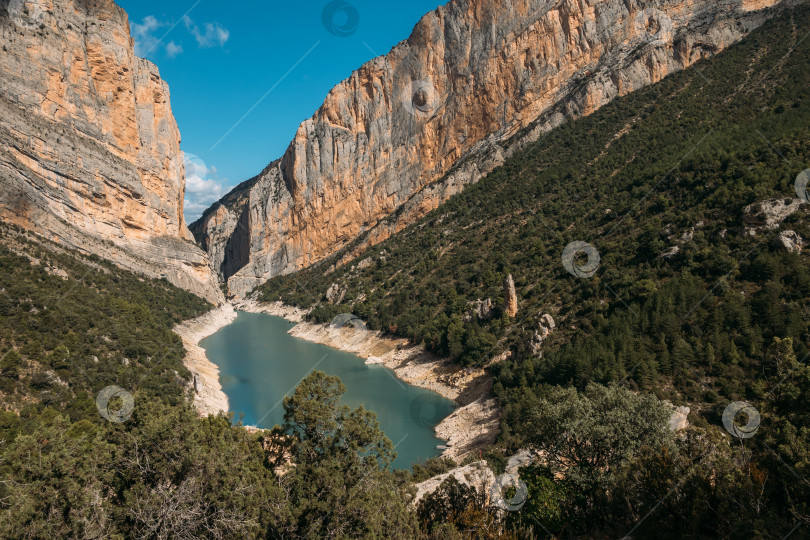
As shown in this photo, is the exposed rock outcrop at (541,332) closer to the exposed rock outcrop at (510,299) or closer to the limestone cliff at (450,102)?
the exposed rock outcrop at (510,299)

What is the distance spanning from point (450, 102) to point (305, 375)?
2426 inches

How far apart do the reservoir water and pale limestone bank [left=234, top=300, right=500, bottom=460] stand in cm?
78

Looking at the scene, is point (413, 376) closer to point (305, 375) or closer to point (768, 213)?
point (305, 375)

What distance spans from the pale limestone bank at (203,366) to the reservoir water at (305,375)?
2.58 ft

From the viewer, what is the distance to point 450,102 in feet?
263

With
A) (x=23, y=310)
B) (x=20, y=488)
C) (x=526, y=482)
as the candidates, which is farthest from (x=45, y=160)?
(x=526, y=482)

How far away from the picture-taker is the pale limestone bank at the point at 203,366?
26.1m

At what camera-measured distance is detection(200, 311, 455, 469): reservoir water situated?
23500mm

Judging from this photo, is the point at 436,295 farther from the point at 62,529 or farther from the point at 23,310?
the point at 62,529

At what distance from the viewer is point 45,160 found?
147 ft

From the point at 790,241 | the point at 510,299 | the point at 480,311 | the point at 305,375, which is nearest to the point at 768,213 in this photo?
the point at 790,241

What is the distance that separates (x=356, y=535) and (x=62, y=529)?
163 inches

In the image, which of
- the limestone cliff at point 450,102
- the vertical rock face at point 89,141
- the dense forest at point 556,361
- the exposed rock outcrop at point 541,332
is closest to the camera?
the dense forest at point 556,361

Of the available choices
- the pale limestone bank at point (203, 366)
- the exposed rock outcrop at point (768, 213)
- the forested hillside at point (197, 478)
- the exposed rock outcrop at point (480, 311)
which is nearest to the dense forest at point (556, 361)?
the forested hillside at point (197, 478)
